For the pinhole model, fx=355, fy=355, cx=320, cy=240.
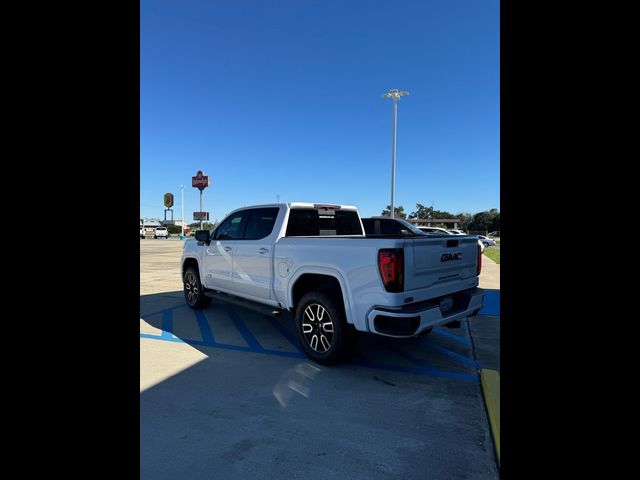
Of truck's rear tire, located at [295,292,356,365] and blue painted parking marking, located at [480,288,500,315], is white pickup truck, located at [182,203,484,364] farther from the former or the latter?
blue painted parking marking, located at [480,288,500,315]

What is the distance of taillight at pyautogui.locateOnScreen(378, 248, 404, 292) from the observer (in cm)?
340

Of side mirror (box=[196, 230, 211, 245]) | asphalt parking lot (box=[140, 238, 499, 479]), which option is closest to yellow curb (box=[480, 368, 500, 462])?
asphalt parking lot (box=[140, 238, 499, 479])

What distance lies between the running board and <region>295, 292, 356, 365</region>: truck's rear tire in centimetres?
59

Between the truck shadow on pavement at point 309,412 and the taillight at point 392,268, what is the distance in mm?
1071

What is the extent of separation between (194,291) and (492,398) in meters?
5.42

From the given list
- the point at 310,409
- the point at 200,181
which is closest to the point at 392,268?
the point at 310,409

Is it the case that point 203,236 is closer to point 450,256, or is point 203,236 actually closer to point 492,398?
point 450,256

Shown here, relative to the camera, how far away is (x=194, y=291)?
6879 millimetres

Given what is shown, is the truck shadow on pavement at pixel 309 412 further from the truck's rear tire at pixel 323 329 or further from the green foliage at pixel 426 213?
the green foliage at pixel 426 213
